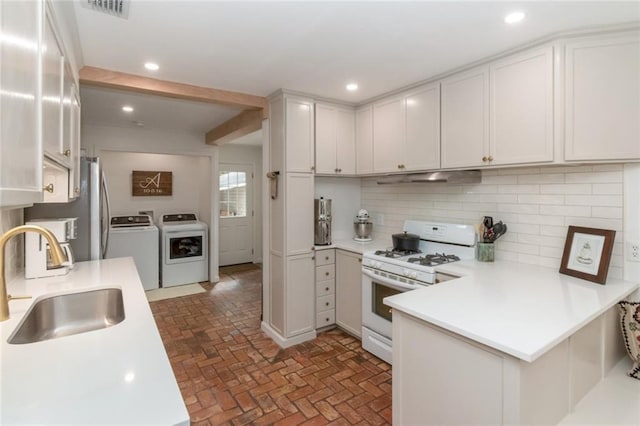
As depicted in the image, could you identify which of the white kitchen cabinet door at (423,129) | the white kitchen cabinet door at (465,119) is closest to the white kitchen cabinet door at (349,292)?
the white kitchen cabinet door at (423,129)

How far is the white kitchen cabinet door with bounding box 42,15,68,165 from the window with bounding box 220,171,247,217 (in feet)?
15.9

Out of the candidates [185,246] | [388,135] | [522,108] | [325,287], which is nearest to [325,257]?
[325,287]

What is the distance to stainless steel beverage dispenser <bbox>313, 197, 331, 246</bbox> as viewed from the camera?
338cm

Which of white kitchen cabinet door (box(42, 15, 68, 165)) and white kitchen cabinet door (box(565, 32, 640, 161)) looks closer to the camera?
white kitchen cabinet door (box(42, 15, 68, 165))

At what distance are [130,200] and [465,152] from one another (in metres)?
5.21

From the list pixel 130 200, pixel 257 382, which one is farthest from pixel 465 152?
pixel 130 200

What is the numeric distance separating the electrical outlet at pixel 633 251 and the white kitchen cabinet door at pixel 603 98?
0.53m

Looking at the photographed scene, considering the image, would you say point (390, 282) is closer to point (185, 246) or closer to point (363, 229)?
point (363, 229)

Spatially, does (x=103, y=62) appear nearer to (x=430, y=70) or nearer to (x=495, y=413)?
(x=430, y=70)

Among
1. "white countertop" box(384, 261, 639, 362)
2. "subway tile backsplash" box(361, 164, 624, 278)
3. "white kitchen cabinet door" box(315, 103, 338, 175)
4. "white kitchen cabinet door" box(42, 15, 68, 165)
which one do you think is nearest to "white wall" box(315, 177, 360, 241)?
"white kitchen cabinet door" box(315, 103, 338, 175)

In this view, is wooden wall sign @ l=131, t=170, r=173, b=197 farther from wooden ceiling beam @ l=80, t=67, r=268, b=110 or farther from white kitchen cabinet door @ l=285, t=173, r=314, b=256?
white kitchen cabinet door @ l=285, t=173, r=314, b=256

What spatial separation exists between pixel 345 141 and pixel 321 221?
90cm

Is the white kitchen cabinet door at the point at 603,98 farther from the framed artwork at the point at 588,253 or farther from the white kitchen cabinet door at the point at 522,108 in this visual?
the framed artwork at the point at 588,253

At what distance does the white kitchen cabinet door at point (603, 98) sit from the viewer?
1.81 metres
